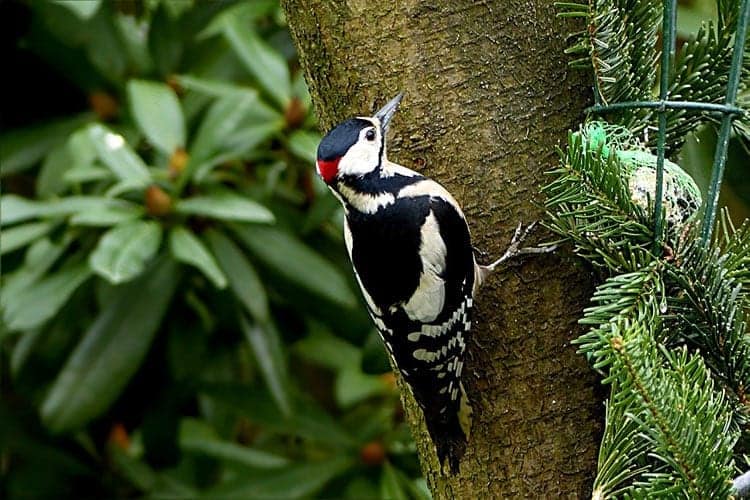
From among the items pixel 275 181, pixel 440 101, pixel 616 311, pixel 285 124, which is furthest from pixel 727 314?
pixel 275 181

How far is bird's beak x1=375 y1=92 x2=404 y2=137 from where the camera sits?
1.25 m

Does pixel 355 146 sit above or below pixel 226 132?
above

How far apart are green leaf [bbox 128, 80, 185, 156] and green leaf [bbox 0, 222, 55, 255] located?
0.27m

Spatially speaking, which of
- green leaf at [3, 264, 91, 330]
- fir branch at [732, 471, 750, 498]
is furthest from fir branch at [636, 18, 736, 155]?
green leaf at [3, 264, 91, 330]

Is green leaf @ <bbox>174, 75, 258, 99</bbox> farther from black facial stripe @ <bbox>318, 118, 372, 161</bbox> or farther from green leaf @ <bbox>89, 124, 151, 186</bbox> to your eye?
black facial stripe @ <bbox>318, 118, 372, 161</bbox>

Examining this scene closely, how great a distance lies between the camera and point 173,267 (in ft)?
7.07

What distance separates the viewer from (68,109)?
2438 millimetres

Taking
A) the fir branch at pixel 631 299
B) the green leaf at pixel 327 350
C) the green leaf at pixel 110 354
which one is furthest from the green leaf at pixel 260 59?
the fir branch at pixel 631 299

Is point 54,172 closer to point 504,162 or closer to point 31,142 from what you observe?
point 31,142

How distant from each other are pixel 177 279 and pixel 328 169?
837 millimetres

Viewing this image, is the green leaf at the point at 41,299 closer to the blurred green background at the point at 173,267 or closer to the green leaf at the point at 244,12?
the blurred green background at the point at 173,267

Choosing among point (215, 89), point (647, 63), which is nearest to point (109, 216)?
point (215, 89)

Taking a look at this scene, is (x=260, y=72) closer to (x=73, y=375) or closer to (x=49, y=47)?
(x=49, y=47)

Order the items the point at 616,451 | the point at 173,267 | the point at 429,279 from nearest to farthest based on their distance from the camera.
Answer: the point at 616,451 → the point at 429,279 → the point at 173,267
